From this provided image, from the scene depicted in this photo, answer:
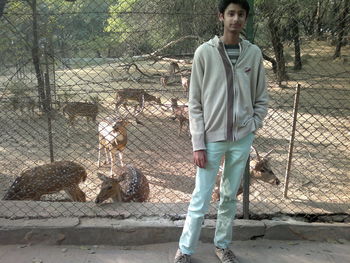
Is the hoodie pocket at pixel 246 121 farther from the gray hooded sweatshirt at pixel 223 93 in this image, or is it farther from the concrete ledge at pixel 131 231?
the concrete ledge at pixel 131 231

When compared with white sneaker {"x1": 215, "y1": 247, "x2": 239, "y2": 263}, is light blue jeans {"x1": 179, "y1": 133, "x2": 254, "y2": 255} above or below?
above

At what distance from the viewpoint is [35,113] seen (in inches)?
391

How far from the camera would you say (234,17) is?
2555 millimetres

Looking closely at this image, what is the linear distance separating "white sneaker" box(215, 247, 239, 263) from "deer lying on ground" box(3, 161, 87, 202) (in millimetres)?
2498

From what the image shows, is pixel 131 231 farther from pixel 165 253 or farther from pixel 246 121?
pixel 246 121

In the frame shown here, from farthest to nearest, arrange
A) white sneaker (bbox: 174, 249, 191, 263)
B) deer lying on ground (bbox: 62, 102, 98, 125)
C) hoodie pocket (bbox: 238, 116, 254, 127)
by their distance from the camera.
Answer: deer lying on ground (bbox: 62, 102, 98, 125) < white sneaker (bbox: 174, 249, 191, 263) < hoodie pocket (bbox: 238, 116, 254, 127)

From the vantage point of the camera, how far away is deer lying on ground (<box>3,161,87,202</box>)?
15.6 ft

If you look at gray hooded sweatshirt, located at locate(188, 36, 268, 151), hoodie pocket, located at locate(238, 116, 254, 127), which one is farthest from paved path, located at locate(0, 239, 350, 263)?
hoodie pocket, located at locate(238, 116, 254, 127)

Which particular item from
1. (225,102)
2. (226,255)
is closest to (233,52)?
(225,102)

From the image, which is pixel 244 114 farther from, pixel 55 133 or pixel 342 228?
pixel 55 133

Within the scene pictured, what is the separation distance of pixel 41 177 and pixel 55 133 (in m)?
4.08

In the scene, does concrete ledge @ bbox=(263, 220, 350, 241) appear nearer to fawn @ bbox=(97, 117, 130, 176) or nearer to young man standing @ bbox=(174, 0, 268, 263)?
young man standing @ bbox=(174, 0, 268, 263)

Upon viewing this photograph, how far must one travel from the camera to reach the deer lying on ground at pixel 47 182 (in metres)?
4.77

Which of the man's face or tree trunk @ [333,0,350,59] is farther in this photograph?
tree trunk @ [333,0,350,59]
